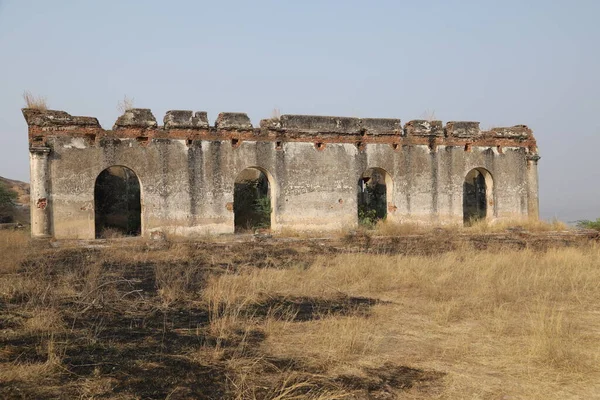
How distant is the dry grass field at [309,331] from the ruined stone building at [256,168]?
4.30m

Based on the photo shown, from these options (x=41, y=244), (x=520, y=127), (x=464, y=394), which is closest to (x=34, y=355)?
(x=464, y=394)

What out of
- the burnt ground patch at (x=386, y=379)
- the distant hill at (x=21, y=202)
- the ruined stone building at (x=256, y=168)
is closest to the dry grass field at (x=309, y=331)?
the burnt ground patch at (x=386, y=379)

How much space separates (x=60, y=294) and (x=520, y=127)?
15.8 m

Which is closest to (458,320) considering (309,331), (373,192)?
(309,331)

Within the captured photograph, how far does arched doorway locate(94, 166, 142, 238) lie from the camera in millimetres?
18105

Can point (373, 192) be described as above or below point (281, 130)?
below

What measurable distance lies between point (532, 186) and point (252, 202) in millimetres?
9687

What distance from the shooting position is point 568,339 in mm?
5473

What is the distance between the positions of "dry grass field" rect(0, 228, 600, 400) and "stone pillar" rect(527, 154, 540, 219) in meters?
8.33

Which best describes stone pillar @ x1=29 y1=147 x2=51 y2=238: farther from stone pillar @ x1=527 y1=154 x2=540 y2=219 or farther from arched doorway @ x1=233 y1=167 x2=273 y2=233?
stone pillar @ x1=527 y1=154 x2=540 y2=219

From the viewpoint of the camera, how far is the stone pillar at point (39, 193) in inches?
526

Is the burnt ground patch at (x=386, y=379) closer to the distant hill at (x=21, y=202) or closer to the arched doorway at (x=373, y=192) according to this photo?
the arched doorway at (x=373, y=192)

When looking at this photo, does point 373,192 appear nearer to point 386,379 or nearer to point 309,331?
Answer: point 309,331

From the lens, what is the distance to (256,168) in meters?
15.9
